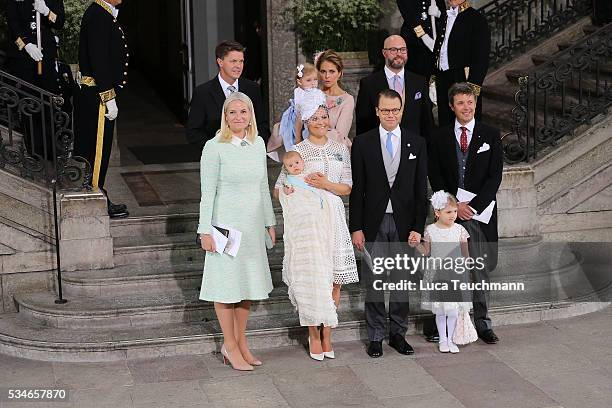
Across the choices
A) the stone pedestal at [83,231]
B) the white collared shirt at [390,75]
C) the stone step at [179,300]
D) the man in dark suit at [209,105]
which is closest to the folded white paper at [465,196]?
the white collared shirt at [390,75]

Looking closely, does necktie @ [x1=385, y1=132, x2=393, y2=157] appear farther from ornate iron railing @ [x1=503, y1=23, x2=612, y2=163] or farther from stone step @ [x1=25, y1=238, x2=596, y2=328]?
ornate iron railing @ [x1=503, y1=23, x2=612, y2=163]

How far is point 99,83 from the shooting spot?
1116 cm

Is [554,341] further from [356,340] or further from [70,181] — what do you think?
[70,181]

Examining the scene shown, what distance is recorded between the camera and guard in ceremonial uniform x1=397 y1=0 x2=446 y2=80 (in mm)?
12523

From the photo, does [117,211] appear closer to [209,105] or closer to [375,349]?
[209,105]

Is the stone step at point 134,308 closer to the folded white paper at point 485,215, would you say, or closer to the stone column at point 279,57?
the folded white paper at point 485,215

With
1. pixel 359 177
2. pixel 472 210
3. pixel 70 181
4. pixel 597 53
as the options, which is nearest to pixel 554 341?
pixel 472 210

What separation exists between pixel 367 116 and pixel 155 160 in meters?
4.47

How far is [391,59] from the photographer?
1042 cm

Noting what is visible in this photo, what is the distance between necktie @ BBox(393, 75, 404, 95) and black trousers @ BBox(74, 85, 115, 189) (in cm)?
271

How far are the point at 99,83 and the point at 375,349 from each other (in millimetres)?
3512

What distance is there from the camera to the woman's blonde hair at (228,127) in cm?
914

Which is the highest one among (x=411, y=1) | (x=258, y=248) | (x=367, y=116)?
(x=411, y=1)

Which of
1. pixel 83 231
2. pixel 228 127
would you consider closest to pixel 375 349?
pixel 228 127
